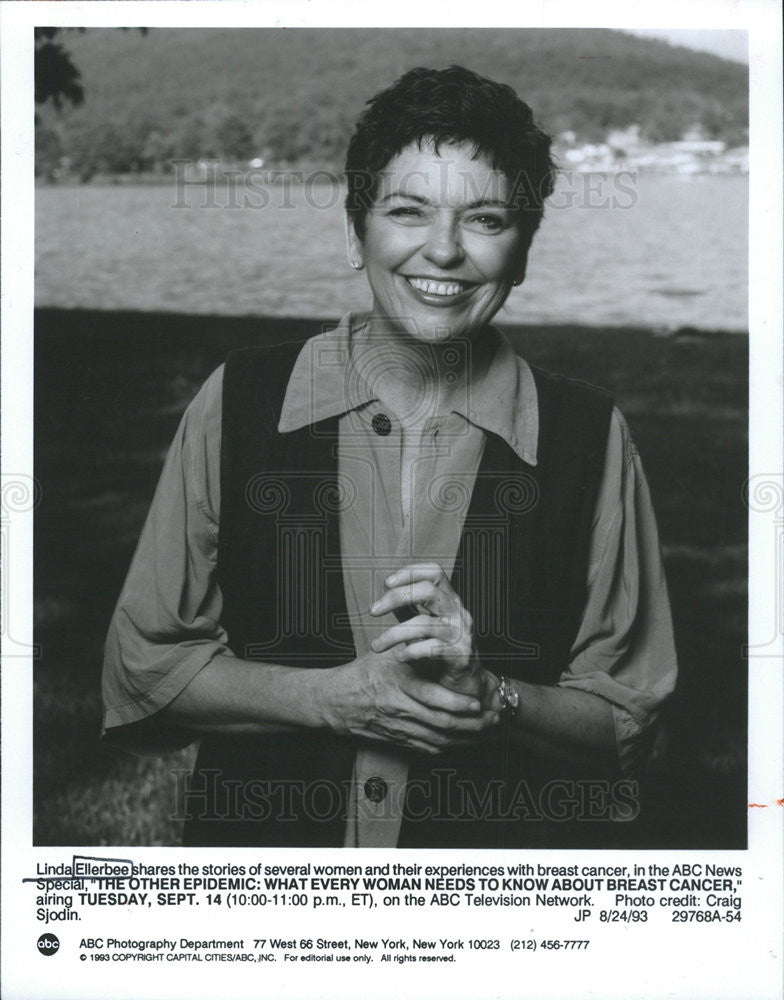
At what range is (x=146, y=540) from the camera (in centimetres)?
269

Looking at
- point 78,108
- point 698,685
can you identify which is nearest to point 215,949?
point 698,685

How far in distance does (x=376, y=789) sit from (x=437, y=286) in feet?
3.77

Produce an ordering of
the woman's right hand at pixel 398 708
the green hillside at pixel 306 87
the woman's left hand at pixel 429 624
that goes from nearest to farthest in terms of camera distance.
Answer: the woman's left hand at pixel 429 624
the woman's right hand at pixel 398 708
the green hillside at pixel 306 87

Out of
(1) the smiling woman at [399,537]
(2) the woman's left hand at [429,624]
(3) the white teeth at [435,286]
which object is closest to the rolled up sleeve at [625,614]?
(1) the smiling woman at [399,537]

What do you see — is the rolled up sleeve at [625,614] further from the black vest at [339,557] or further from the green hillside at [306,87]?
the green hillside at [306,87]

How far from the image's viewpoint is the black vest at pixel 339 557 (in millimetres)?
2641

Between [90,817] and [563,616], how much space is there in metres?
1.24

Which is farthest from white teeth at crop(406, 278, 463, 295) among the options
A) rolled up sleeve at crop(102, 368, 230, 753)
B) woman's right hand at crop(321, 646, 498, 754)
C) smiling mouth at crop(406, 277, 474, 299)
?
woman's right hand at crop(321, 646, 498, 754)

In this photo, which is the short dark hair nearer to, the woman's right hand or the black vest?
the black vest

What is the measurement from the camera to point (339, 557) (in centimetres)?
265

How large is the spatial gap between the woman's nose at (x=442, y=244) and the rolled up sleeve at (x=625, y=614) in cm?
54

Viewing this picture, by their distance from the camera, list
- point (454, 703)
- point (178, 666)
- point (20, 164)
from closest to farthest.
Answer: point (454, 703), point (178, 666), point (20, 164)

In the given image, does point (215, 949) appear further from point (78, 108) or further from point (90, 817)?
point (78, 108)

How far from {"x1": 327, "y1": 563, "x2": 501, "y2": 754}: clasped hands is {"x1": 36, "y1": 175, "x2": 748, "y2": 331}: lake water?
0.76m
